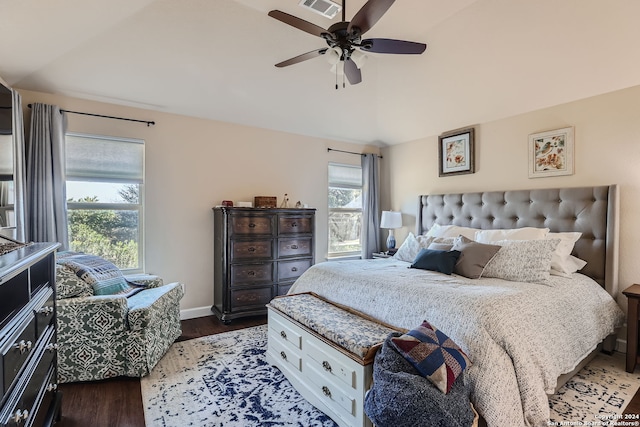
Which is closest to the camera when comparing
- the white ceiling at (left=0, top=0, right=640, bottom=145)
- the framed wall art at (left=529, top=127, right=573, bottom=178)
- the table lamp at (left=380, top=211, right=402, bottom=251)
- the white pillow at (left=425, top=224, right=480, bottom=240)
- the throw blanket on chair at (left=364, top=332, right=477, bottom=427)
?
the throw blanket on chair at (left=364, top=332, right=477, bottom=427)

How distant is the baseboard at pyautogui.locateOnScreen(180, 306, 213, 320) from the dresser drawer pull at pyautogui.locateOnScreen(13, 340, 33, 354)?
8.68ft

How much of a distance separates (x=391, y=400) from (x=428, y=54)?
3.05 m

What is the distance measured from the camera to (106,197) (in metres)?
3.42

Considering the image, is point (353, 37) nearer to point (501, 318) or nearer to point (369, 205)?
Answer: point (501, 318)

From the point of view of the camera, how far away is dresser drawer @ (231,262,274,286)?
3666mm

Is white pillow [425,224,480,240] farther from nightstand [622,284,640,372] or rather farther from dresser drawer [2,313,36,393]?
dresser drawer [2,313,36,393]

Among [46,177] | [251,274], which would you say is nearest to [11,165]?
[46,177]

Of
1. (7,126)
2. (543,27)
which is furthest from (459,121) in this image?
(7,126)

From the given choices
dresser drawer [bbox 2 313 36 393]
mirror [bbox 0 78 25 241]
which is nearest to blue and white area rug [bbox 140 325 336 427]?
dresser drawer [bbox 2 313 36 393]

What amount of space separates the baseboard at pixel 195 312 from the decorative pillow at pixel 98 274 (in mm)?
952

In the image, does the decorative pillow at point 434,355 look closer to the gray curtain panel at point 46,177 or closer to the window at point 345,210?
the gray curtain panel at point 46,177

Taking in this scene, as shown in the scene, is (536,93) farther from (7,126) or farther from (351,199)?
(7,126)

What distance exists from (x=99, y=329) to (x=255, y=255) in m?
1.71

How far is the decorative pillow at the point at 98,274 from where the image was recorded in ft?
8.34
